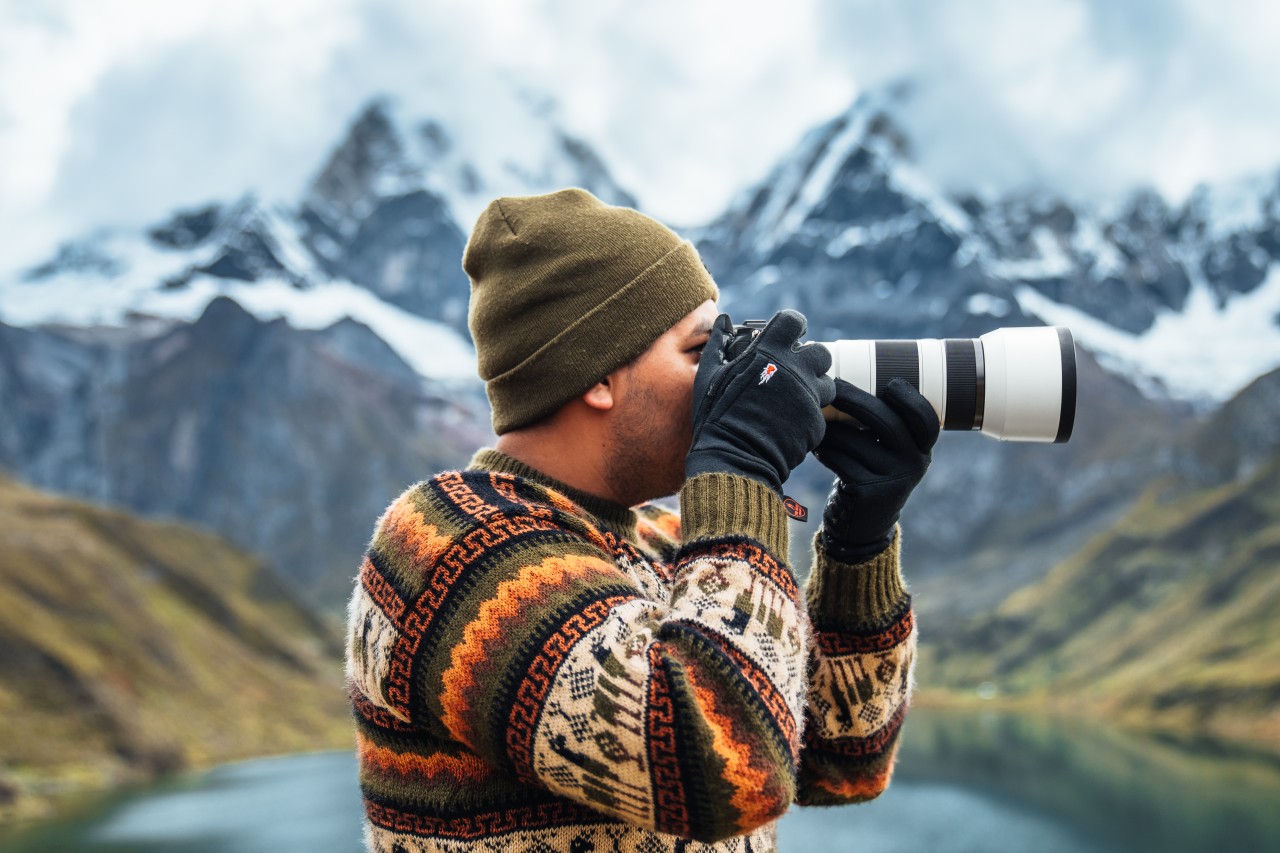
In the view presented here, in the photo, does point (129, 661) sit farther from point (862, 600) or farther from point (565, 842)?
point (565, 842)

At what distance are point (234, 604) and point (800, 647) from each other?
117m

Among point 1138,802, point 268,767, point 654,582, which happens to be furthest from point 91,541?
point 654,582

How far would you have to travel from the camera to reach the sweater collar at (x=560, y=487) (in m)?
2.76

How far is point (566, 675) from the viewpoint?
7.16 ft

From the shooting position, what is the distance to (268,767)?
78.8 metres

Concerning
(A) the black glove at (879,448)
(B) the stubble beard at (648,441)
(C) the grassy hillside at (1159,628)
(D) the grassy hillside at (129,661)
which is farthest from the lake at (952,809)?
(B) the stubble beard at (648,441)

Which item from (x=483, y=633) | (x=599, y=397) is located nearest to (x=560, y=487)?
(x=599, y=397)

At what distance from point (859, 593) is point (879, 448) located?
41cm

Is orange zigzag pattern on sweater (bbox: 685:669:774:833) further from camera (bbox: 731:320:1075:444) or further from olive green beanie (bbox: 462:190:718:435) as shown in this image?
camera (bbox: 731:320:1075:444)

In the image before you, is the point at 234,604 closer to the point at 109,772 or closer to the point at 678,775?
the point at 109,772

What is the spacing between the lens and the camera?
117 inches

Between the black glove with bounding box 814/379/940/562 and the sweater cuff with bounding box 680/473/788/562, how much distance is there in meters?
0.42

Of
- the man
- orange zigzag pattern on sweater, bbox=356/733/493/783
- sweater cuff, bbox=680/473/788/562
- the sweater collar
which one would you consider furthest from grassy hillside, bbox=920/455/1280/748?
orange zigzag pattern on sweater, bbox=356/733/493/783

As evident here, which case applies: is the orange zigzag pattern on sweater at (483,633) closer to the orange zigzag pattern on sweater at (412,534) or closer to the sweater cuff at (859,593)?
the orange zigzag pattern on sweater at (412,534)
